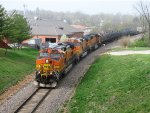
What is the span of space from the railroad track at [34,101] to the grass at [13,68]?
3.17m

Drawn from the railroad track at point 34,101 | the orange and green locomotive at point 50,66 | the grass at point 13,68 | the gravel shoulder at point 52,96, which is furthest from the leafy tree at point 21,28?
the railroad track at point 34,101

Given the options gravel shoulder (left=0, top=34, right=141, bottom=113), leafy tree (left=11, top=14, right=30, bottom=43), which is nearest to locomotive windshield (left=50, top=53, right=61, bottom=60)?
gravel shoulder (left=0, top=34, right=141, bottom=113)

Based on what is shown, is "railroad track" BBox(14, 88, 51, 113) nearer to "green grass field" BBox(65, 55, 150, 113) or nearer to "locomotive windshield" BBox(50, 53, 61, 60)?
"green grass field" BBox(65, 55, 150, 113)

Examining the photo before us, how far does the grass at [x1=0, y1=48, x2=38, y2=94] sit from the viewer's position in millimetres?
31281

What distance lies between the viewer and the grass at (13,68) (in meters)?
31.3

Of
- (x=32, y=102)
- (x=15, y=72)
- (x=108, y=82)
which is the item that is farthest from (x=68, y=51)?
(x=32, y=102)

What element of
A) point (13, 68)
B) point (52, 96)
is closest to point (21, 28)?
point (13, 68)

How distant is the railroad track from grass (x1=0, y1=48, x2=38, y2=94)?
10.4 ft

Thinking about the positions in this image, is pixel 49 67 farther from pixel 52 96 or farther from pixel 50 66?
pixel 52 96

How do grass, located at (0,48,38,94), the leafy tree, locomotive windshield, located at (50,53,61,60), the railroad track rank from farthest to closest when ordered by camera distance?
1. the leafy tree
2. grass, located at (0,48,38,94)
3. locomotive windshield, located at (50,53,61,60)
4. the railroad track

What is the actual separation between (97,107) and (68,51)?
14869mm

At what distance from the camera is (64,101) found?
79.8 feet

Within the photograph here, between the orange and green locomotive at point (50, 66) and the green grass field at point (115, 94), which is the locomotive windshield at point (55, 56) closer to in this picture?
the orange and green locomotive at point (50, 66)

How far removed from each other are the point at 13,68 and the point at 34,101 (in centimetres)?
1287
